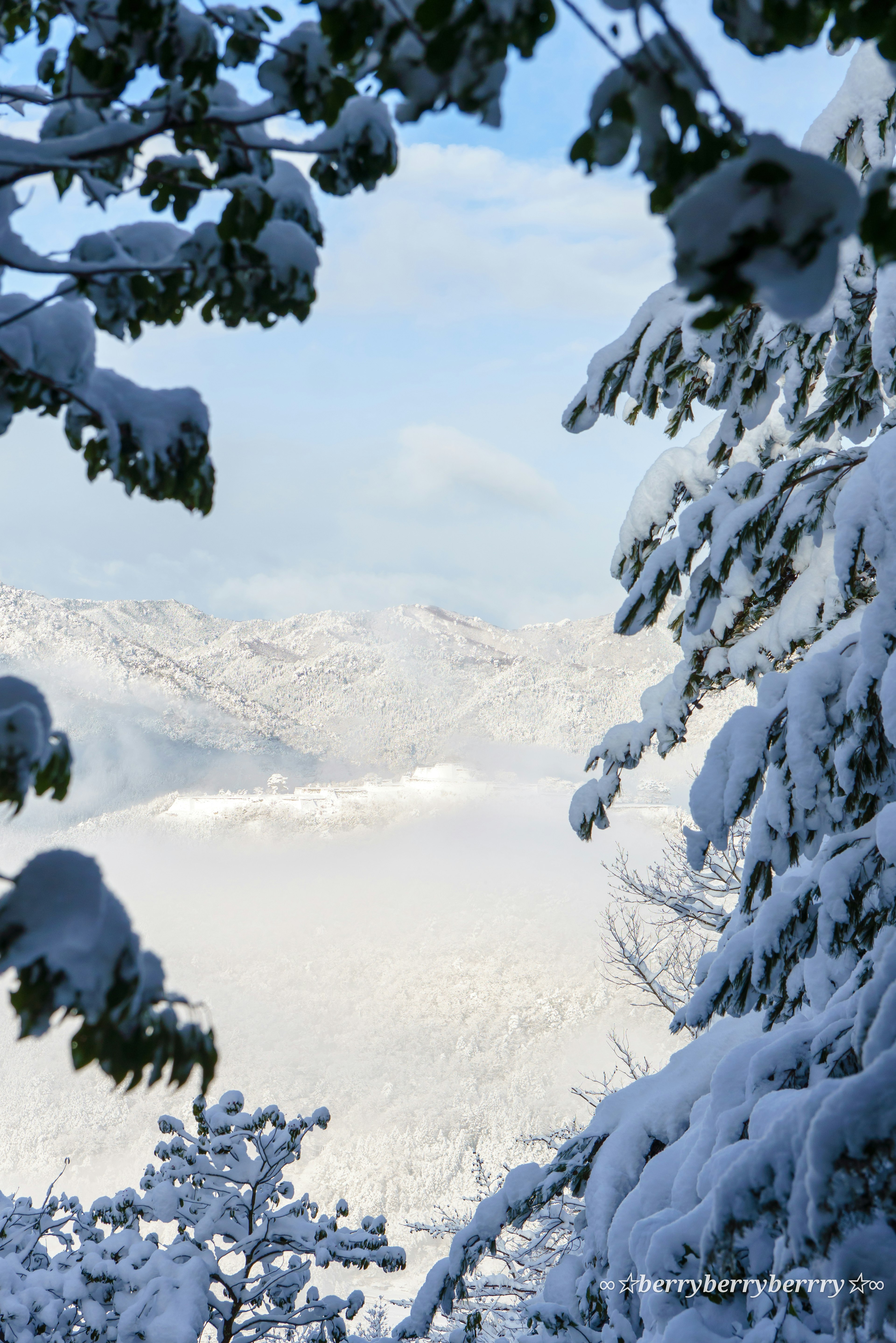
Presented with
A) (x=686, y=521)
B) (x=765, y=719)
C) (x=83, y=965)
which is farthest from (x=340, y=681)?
(x=83, y=965)

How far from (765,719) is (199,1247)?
22.3 feet

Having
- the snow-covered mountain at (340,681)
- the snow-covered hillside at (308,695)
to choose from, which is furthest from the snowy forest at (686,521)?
the snow-covered mountain at (340,681)

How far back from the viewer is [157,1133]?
28.5 m

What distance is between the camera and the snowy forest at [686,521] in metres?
0.88

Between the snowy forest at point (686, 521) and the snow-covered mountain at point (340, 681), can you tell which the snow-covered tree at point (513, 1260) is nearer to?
the snowy forest at point (686, 521)

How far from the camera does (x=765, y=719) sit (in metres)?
2.55

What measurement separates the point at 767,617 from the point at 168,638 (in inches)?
2372

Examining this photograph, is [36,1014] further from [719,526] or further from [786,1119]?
[719,526]

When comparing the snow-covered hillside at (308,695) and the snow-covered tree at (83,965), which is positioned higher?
the snow-covered hillside at (308,695)

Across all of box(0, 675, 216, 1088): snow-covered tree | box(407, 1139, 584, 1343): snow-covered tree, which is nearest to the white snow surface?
box(407, 1139, 584, 1343): snow-covered tree

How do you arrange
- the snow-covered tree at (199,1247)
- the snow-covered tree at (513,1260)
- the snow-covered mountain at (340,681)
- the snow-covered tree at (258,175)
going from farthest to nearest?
the snow-covered mountain at (340,681)
the snow-covered tree at (199,1247)
the snow-covered tree at (513,1260)
the snow-covered tree at (258,175)

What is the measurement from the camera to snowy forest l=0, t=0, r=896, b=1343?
34.4 inches

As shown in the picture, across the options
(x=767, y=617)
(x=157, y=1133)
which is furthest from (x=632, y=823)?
(x=767, y=617)

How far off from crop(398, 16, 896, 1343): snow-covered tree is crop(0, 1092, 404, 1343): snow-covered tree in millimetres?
3136
